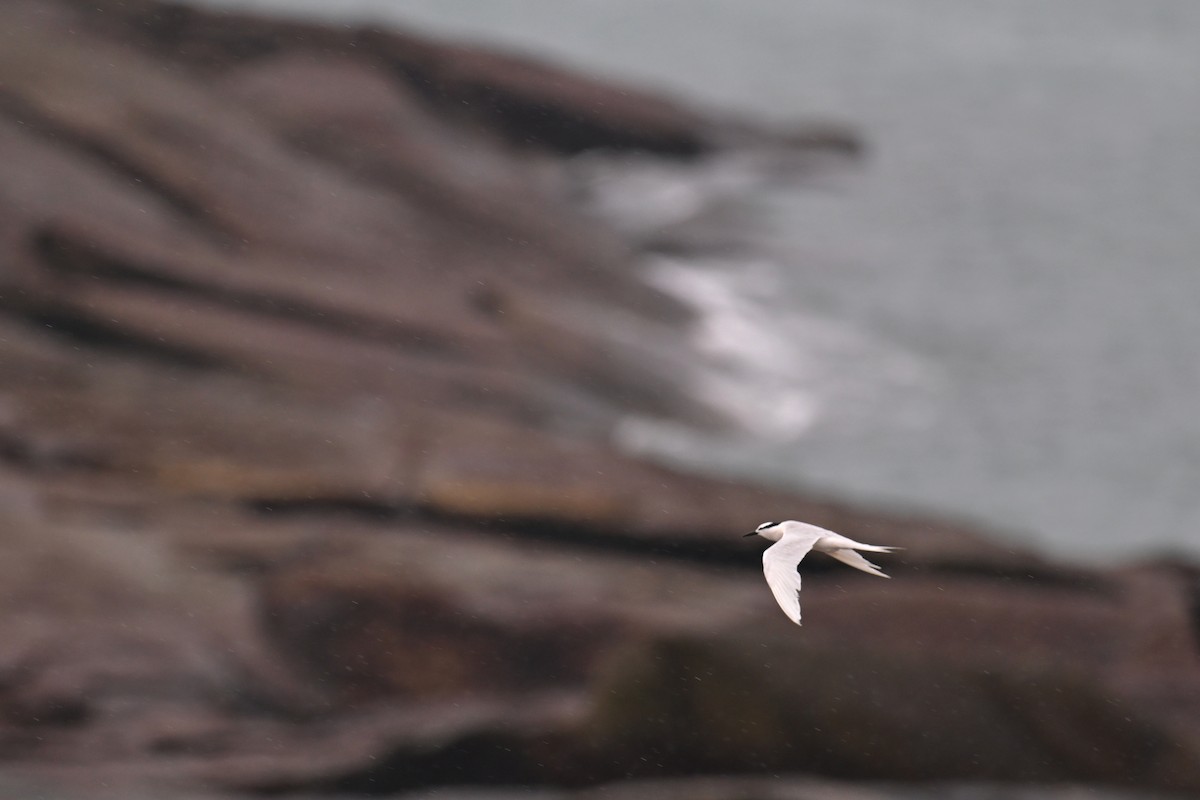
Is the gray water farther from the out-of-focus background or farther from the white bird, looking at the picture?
the white bird

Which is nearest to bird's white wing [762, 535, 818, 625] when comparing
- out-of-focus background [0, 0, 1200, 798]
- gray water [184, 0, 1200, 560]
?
out-of-focus background [0, 0, 1200, 798]

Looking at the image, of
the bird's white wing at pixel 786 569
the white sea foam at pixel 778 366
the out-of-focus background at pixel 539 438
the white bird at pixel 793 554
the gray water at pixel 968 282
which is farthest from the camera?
the white sea foam at pixel 778 366

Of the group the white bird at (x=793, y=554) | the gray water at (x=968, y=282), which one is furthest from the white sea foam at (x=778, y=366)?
the white bird at (x=793, y=554)

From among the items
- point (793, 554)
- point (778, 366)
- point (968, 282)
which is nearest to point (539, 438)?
point (793, 554)

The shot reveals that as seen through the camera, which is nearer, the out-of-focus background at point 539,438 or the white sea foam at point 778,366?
the out-of-focus background at point 539,438

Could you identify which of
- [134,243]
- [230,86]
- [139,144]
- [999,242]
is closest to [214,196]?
[139,144]

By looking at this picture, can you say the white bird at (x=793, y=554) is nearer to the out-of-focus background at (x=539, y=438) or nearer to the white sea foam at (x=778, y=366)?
the out-of-focus background at (x=539, y=438)

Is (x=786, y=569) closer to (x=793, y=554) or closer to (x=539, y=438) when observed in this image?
(x=793, y=554)
